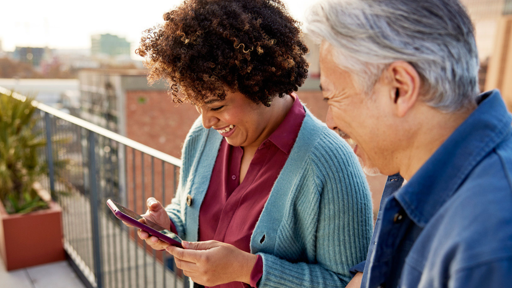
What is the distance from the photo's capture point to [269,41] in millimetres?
1290

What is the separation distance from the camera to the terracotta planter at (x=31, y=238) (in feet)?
10.5

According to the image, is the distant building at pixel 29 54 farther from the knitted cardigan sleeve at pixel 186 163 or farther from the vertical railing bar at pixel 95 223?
the knitted cardigan sleeve at pixel 186 163

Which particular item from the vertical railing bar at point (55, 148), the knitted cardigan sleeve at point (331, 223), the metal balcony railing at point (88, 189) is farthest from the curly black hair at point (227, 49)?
the vertical railing bar at point (55, 148)

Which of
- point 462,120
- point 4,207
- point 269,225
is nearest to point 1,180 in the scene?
point 4,207

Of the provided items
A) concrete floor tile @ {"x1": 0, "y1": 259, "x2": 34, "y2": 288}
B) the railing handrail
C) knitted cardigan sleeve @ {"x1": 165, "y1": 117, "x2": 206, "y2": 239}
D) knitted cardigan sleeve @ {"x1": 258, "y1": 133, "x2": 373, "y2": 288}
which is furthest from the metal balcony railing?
knitted cardigan sleeve @ {"x1": 258, "y1": 133, "x2": 373, "y2": 288}

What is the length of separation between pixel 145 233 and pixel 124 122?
17.9 m

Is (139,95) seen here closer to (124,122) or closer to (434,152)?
(124,122)

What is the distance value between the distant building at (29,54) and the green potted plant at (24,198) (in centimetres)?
3539

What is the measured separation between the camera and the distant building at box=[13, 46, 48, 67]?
113 feet

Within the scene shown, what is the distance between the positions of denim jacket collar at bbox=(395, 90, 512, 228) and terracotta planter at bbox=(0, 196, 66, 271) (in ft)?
10.8

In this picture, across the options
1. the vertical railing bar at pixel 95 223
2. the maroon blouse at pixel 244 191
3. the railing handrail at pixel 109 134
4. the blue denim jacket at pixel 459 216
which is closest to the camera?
the blue denim jacket at pixel 459 216

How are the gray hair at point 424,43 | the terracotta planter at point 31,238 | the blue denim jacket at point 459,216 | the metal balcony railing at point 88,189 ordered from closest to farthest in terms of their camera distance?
1. the blue denim jacket at point 459,216
2. the gray hair at point 424,43
3. the metal balcony railing at point 88,189
4. the terracotta planter at point 31,238

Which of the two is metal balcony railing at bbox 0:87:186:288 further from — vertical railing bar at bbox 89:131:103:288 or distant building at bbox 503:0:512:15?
distant building at bbox 503:0:512:15

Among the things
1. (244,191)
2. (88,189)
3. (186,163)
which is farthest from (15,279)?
(244,191)
